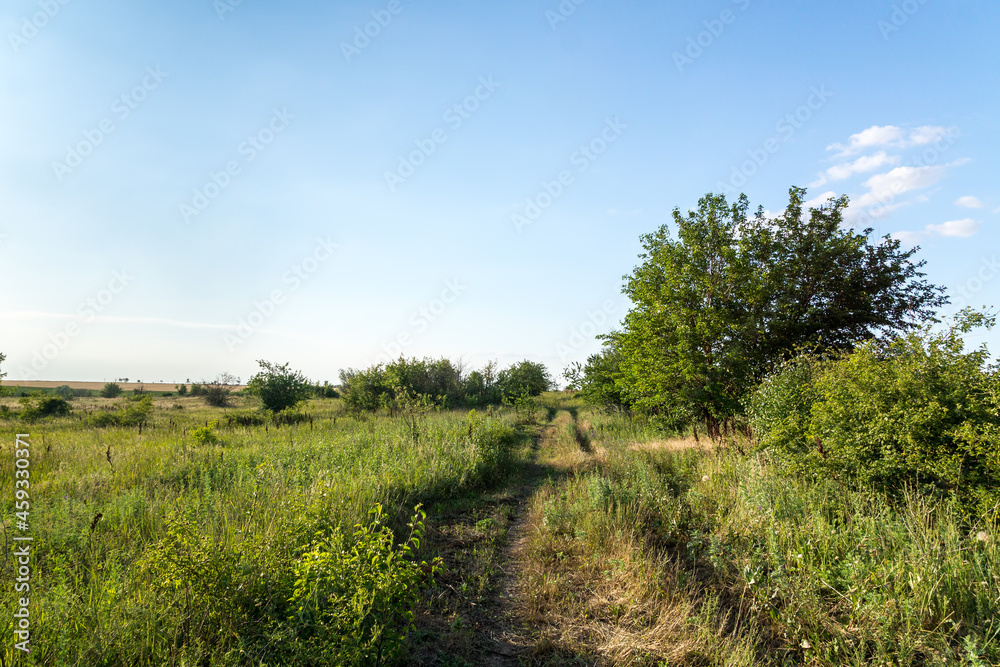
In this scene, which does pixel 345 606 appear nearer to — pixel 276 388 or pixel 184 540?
pixel 184 540

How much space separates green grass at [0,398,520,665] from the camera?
3.16 m

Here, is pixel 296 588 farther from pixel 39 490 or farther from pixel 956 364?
pixel 956 364

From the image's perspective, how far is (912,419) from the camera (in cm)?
610

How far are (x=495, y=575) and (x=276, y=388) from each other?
26.9 metres

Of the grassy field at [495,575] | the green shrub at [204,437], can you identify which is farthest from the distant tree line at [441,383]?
the grassy field at [495,575]

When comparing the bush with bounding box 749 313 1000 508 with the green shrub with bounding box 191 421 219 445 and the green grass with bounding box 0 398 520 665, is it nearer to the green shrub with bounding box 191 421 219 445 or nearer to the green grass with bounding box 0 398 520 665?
the green grass with bounding box 0 398 520 665

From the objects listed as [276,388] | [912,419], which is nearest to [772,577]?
[912,419]

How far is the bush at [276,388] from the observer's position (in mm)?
28406

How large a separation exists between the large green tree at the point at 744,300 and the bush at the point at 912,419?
7.02m

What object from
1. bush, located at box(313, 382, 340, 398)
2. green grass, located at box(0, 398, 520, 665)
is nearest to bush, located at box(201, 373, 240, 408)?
bush, located at box(313, 382, 340, 398)

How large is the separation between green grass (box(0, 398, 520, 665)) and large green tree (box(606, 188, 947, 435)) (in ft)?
29.7

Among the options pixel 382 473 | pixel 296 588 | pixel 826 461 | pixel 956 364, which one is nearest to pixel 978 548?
pixel 826 461

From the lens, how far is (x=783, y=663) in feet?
12.7

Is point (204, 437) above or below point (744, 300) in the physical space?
below
